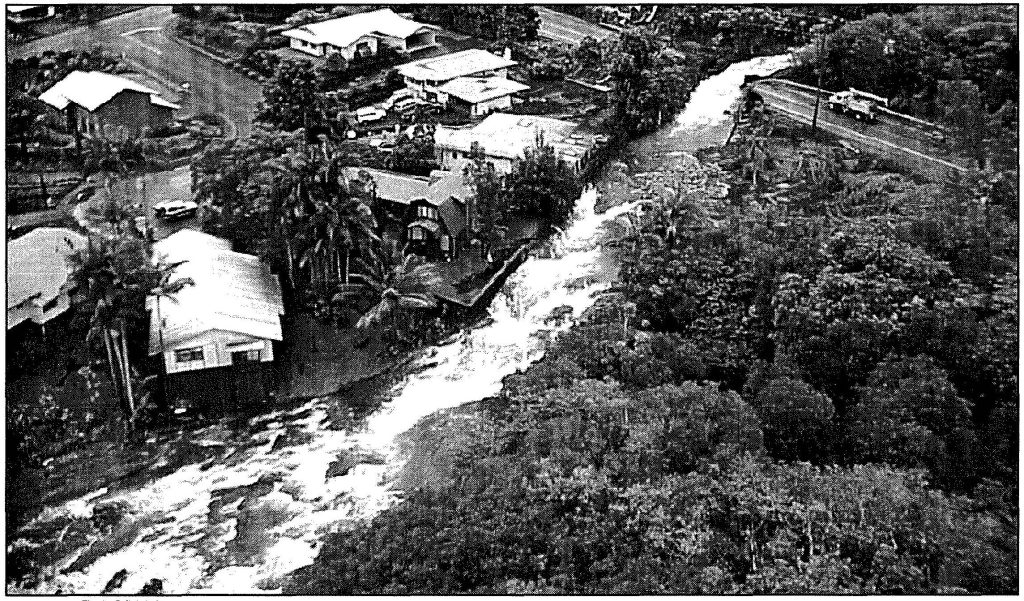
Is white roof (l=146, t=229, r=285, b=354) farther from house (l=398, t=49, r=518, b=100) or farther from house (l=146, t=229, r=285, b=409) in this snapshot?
house (l=398, t=49, r=518, b=100)

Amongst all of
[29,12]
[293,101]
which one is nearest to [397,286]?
[293,101]

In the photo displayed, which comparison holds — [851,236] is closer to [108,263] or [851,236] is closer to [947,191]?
[947,191]

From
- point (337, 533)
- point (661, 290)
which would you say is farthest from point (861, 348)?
point (337, 533)

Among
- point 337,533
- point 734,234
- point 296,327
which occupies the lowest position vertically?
point 337,533

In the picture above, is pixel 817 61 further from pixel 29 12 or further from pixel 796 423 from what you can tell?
pixel 29 12

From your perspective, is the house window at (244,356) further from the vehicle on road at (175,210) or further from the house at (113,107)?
the house at (113,107)

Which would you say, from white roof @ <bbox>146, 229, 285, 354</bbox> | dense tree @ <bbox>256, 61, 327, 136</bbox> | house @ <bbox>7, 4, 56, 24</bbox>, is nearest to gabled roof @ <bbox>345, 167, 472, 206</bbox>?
dense tree @ <bbox>256, 61, 327, 136</bbox>

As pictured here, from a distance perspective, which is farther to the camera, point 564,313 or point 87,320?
point 564,313
